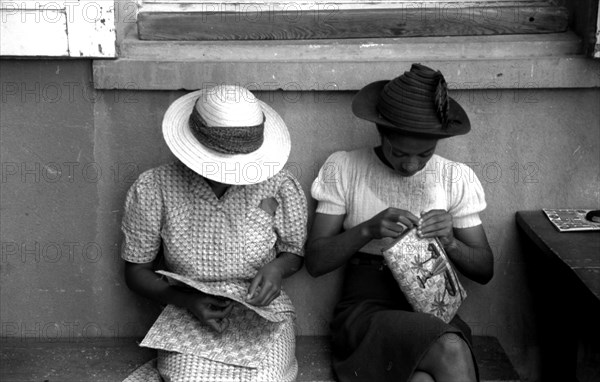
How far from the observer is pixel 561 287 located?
3.93m

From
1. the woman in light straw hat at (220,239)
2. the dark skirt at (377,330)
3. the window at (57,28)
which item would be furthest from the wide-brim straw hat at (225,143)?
the dark skirt at (377,330)

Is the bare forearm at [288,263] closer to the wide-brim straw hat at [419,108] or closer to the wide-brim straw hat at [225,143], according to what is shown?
the wide-brim straw hat at [225,143]

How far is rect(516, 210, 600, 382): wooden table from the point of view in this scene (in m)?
3.52

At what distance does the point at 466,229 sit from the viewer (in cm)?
380

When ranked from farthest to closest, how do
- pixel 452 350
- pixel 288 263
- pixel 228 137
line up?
pixel 288 263 → pixel 228 137 → pixel 452 350

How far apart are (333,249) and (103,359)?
1.15 metres

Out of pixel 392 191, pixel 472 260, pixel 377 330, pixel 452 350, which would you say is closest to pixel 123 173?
pixel 392 191

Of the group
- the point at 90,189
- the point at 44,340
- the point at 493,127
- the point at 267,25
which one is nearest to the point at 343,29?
the point at 267,25

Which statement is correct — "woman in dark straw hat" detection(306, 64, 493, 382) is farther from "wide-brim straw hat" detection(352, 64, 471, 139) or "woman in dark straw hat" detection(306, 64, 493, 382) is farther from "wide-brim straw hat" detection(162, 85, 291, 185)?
"wide-brim straw hat" detection(162, 85, 291, 185)

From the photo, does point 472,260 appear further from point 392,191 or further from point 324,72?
point 324,72

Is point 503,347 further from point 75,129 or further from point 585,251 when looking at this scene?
point 75,129

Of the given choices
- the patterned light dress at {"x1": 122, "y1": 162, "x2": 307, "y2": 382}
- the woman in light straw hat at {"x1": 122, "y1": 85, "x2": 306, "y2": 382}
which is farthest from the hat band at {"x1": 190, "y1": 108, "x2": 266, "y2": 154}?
the patterned light dress at {"x1": 122, "y1": 162, "x2": 307, "y2": 382}

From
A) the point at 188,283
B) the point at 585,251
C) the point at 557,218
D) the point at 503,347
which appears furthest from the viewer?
the point at 503,347

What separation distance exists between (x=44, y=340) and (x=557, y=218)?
2391 millimetres
